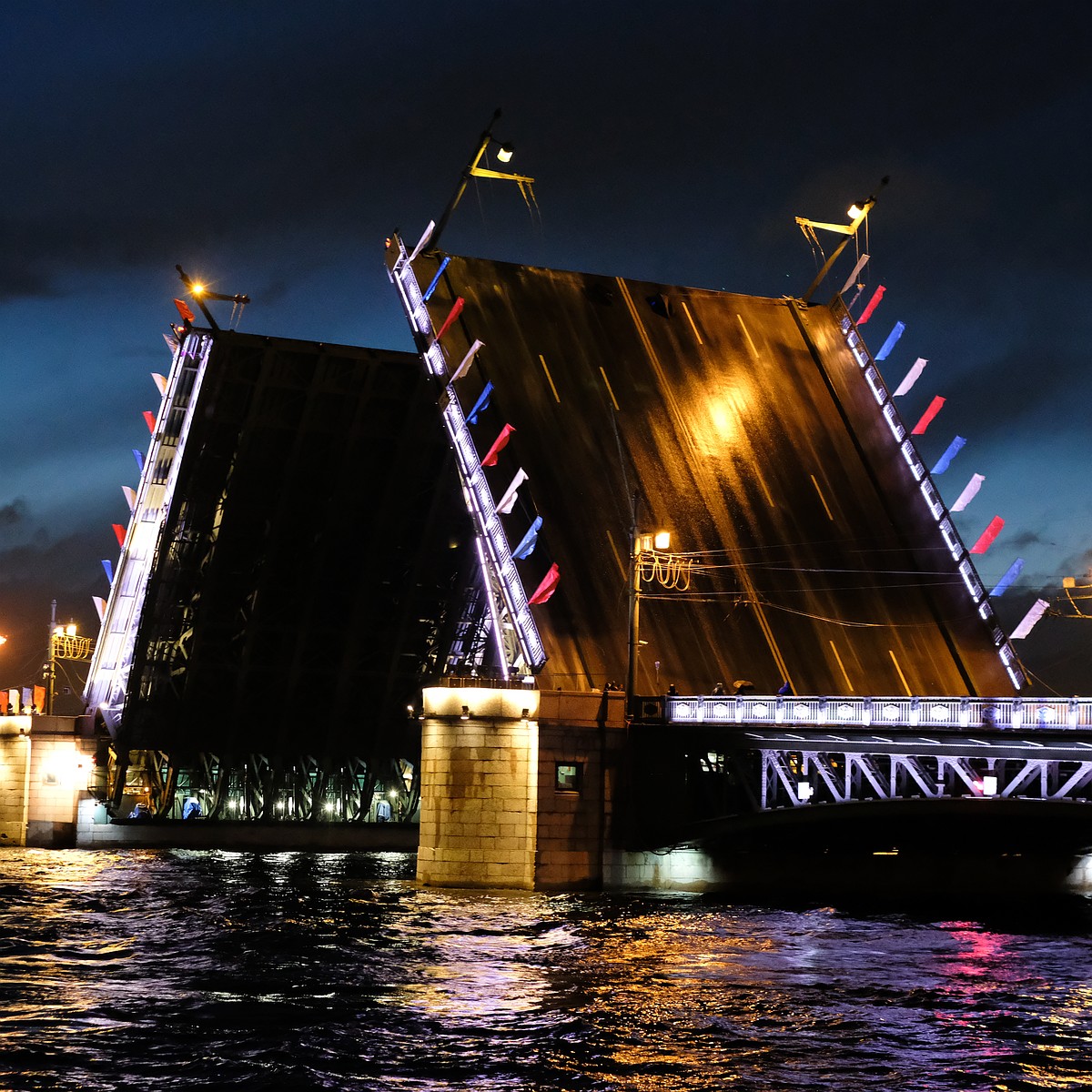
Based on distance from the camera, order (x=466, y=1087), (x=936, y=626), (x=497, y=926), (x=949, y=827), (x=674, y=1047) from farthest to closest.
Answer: (x=936, y=626), (x=949, y=827), (x=497, y=926), (x=674, y=1047), (x=466, y=1087)

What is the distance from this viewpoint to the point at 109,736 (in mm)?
58906

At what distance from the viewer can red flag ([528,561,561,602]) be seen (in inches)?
1813

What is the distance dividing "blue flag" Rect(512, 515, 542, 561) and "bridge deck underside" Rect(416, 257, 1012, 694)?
0.76 meters

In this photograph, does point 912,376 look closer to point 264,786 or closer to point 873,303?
point 873,303

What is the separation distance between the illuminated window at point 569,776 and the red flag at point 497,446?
10.6m

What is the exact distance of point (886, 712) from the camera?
3828 cm

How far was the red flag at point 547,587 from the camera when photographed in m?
46.1

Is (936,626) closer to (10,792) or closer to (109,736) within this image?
(109,736)

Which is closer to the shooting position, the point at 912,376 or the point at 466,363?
the point at 466,363

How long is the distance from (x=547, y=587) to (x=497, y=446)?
4.74 m

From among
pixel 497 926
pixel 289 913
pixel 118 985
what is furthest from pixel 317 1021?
pixel 289 913

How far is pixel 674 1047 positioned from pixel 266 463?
32.1m

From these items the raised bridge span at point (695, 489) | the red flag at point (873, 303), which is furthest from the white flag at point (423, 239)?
the red flag at point (873, 303)

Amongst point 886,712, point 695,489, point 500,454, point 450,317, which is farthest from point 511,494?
point 886,712
